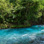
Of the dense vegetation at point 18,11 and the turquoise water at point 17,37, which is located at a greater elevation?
the dense vegetation at point 18,11

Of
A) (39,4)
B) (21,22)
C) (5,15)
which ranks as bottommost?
(21,22)

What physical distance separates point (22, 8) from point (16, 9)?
93cm

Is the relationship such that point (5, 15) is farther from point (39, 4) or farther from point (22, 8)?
point (39, 4)

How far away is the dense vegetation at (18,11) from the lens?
14875mm

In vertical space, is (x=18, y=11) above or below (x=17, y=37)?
above

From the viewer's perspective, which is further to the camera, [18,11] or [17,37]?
[18,11]

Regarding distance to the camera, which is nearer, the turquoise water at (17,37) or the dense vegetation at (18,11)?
the turquoise water at (17,37)

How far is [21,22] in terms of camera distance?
17.1m

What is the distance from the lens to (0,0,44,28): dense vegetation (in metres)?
14.9

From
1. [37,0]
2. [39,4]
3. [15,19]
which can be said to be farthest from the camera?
[15,19]

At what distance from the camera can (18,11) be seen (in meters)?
16.5

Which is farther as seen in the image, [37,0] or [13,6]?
[13,6]

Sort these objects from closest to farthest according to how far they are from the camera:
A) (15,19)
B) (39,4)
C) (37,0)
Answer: (37,0), (39,4), (15,19)

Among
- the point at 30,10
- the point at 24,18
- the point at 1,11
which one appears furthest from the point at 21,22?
the point at 1,11
